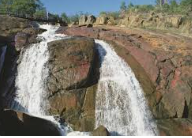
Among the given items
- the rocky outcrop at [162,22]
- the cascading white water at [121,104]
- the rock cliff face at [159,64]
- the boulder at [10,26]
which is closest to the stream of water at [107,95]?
the cascading white water at [121,104]

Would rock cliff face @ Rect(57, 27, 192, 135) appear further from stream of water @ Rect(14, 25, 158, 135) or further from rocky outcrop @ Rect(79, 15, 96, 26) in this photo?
rocky outcrop @ Rect(79, 15, 96, 26)

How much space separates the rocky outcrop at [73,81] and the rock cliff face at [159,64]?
12.6 feet

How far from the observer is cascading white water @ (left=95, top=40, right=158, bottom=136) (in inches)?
878

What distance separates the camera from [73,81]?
917 inches

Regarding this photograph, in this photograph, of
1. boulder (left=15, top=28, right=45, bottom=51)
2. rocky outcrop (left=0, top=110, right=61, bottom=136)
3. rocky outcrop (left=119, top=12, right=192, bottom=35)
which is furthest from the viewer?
rocky outcrop (left=119, top=12, right=192, bottom=35)

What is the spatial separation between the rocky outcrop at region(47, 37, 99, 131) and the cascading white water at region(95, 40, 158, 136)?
65 centimetres

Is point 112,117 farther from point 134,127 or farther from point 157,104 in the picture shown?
point 157,104

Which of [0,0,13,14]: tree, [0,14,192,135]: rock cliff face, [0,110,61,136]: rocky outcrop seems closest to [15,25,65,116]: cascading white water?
[0,14,192,135]: rock cliff face

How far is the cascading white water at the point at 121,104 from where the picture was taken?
22.3 meters

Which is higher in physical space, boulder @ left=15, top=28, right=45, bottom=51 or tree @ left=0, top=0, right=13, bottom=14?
tree @ left=0, top=0, right=13, bottom=14

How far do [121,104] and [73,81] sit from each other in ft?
11.7

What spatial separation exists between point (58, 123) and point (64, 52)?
18.9 ft

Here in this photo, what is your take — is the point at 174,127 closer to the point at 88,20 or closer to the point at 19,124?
the point at 19,124

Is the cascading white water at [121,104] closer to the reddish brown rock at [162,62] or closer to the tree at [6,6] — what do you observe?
the reddish brown rock at [162,62]
